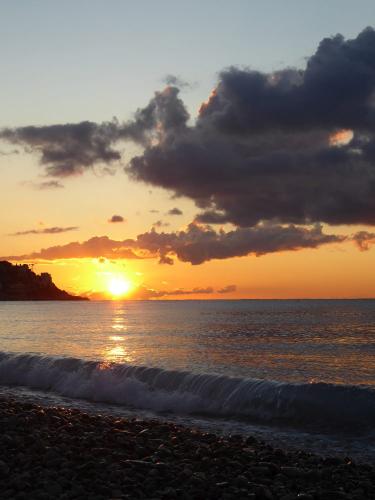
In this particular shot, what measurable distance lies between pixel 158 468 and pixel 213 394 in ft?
40.5

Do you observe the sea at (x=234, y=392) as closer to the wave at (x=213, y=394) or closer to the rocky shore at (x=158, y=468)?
the wave at (x=213, y=394)

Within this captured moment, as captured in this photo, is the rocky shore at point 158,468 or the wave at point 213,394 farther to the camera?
the wave at point 213,394

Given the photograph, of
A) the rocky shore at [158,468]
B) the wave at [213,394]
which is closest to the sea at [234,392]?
the wave at [213,394]

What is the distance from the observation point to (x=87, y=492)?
33.7 feet

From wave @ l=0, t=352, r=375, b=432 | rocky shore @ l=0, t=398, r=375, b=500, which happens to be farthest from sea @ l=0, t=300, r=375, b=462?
rocky shore @ l=0, t=398, r=375, b=500

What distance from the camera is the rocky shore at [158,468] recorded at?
34.3ft

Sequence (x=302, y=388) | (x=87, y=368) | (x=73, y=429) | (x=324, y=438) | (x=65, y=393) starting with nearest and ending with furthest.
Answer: (x=73, y=429) → (x=324, y=438) → (x=302, y=388) → (x=65, y=393) → (x=87, y=368)

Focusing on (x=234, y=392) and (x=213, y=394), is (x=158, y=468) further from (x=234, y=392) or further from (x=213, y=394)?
(x=213, y=394)

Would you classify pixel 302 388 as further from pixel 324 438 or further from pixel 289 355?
pixel 289 355

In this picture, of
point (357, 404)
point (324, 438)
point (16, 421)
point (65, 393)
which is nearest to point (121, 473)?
point (16, 421)

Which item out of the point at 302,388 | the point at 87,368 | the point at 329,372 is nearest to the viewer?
the point at 302,388

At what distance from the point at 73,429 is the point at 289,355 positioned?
30.7 meters

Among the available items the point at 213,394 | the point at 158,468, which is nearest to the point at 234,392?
the point at 213,394

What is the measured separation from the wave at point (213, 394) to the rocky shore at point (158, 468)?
232 inches
